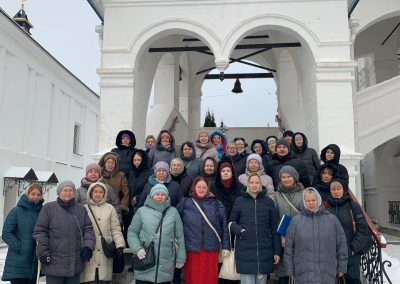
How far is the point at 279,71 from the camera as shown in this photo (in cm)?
1110

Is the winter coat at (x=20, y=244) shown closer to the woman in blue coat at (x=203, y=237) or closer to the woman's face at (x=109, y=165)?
the woman's face at (x=109, y=165)

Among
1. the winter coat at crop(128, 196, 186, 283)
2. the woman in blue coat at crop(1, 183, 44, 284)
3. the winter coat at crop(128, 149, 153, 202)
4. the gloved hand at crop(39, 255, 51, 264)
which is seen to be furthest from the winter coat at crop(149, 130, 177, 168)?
the gloved hand at crop(39, 255, 51, 264)

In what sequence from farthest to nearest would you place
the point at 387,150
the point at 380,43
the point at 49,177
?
the point at 49,177
the point at 380,43
the point at 387,150

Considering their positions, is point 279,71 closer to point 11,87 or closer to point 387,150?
point 387,150

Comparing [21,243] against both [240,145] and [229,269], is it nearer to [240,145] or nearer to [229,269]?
[229,269]

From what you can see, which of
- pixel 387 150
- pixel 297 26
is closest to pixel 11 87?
pixel 297 26

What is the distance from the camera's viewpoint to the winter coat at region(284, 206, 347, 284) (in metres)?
4.04

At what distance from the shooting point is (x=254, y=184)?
4.38 m

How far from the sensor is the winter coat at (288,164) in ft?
17.6

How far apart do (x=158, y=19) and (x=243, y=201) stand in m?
4.57

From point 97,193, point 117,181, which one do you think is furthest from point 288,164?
point 97,193

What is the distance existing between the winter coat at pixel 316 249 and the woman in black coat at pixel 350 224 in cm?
32

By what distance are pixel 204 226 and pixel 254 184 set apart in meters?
0.71

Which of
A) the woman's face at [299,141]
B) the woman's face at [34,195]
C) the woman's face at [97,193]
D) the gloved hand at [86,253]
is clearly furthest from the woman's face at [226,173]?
the woman's face at [34,195]
